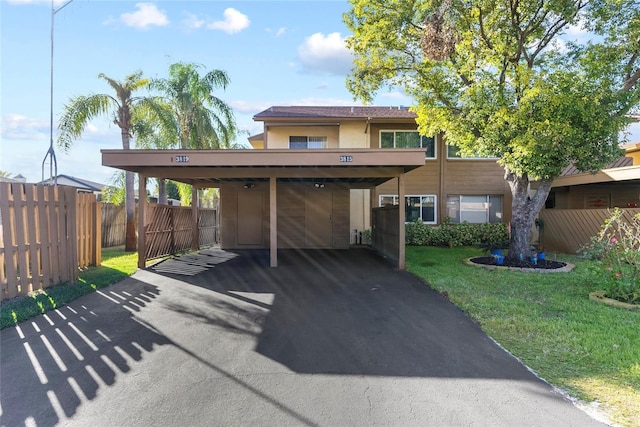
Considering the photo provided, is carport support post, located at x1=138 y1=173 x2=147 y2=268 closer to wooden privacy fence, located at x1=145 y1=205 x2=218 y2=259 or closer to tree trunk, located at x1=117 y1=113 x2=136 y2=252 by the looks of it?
wooden privacy fence, located at x1=145 y1=205 x2=218 y2=259

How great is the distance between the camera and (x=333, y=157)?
8.99 metres

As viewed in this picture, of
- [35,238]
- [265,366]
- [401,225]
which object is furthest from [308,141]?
[265,366]

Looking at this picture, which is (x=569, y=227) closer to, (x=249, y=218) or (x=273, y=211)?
(x=273, y=211)

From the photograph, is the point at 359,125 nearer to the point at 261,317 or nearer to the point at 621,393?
the point at 261,317

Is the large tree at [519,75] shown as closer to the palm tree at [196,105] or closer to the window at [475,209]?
the window at [475,209]

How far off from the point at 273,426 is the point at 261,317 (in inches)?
115

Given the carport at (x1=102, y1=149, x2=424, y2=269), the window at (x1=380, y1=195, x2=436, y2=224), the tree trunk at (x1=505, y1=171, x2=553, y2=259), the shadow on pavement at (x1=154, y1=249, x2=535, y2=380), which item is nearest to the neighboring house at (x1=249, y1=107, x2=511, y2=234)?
the window at (x1=380, y1=195, x2=436, y2=224)

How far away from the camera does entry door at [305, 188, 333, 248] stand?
49.9ft

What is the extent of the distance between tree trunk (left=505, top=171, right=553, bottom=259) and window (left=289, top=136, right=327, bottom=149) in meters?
7.59

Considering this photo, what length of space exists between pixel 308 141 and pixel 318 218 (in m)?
3.40

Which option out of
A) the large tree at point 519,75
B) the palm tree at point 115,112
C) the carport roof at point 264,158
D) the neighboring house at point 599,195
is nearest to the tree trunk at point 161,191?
the palm tree at point 115,112

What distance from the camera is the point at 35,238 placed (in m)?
6.74

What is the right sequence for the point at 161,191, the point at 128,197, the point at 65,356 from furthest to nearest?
the point at 161,191, the point at 128,197, the point at 65,356

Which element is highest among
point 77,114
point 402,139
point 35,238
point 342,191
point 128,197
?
point 77,114
